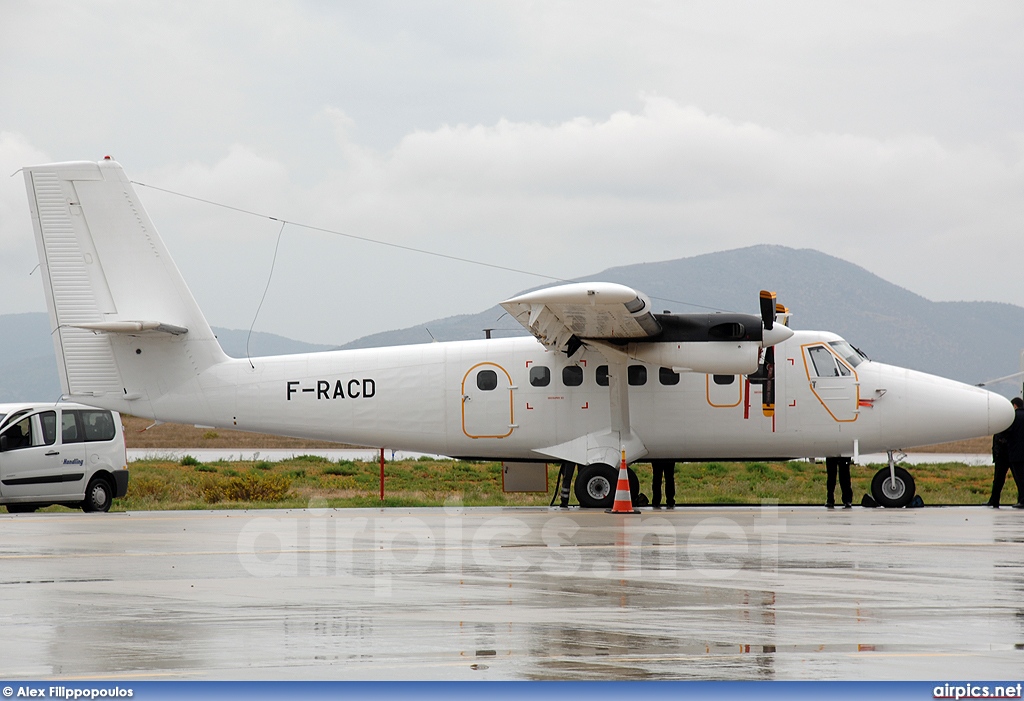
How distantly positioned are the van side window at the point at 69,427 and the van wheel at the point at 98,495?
0.77 m

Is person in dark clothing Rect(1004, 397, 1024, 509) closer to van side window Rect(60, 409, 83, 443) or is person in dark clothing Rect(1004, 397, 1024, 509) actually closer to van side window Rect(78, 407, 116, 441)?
van side window Rect(78, 407, 116, 441)

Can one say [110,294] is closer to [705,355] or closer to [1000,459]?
[705,355]

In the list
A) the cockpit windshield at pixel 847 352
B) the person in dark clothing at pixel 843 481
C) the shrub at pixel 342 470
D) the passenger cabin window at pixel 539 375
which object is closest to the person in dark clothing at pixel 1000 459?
the person in dark clothing at pixel 843 481

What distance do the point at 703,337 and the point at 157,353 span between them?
32.0 feet

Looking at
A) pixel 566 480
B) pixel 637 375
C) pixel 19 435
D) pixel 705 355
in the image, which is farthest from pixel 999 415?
pixel 19 435

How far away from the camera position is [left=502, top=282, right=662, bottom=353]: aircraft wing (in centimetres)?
1797

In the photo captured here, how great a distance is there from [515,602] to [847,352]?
46.9ft

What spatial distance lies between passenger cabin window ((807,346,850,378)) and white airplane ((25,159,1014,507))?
0.12 ft

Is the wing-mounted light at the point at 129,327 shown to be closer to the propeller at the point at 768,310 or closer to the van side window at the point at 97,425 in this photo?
the van side window at the point at 97,425

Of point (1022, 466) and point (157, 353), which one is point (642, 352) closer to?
point (1022, 466)

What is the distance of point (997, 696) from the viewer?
5.12 metres

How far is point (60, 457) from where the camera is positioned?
20.2m

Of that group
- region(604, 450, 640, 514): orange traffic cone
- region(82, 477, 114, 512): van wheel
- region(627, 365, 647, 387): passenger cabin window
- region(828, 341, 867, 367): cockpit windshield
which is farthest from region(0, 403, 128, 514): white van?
region(828, 341, 867, 367): cockpit windshield

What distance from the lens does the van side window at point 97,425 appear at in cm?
2084
